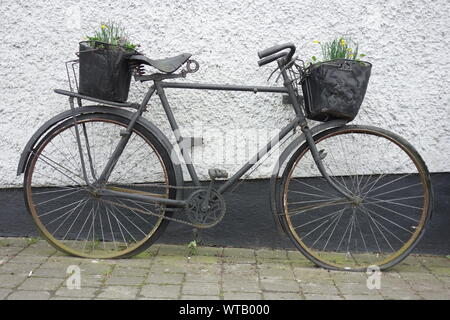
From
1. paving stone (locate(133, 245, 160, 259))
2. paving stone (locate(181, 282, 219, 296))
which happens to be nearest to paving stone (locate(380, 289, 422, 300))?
paving stone (locate(181, 282, 219, 296))

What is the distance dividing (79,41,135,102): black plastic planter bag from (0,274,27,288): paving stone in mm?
1261

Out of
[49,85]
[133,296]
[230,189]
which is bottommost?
[133,296]

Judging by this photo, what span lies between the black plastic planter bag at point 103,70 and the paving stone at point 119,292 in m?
1.23

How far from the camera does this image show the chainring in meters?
4.12

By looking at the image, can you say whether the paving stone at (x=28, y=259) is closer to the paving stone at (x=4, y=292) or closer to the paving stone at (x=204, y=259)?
the paving stone at (x=4, y=292)

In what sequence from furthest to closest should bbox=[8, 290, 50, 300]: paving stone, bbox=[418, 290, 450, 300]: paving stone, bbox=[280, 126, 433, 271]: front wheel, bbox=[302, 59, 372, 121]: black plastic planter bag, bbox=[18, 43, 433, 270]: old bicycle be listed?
1. bbox=[280, 126, 433, 271]: front wheel
2. bbox=[18, 43, 433, 270]: old bicycle
3. bbox=[302, 59, 372, 121]: black plastic planter bag
4. bbox=[418, 290, 450, 300]: paving stone
5. bbox=[8, 290, 50, 300]: paving stone

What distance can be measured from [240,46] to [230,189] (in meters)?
1.06

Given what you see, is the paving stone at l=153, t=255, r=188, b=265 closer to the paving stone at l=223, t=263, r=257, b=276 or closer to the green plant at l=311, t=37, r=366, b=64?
the paving stone at l=223, t=263, r=257, b=276

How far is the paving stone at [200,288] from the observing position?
Result: 3.68 m

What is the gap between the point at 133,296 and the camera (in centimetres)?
359

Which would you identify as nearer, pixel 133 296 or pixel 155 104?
pixel 133 296

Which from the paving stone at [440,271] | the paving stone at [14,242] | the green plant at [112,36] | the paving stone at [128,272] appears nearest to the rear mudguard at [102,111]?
the green plant at [112,36]

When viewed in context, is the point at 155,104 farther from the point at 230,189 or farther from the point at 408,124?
the point at 408,124

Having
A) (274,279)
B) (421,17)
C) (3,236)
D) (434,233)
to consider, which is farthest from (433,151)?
(3,236)
